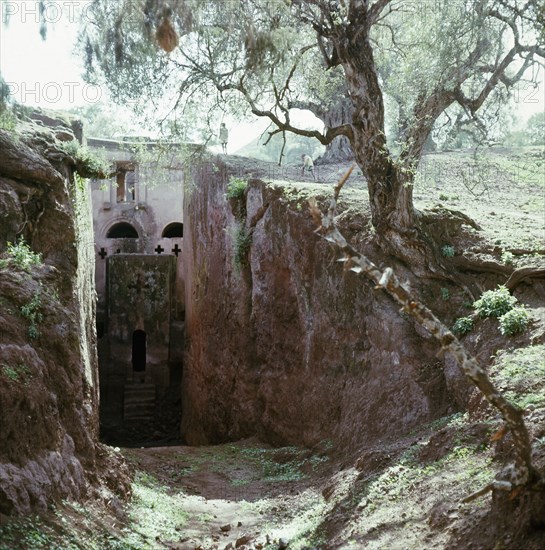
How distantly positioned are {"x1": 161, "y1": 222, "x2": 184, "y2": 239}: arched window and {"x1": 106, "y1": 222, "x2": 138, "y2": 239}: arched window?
1.30 m

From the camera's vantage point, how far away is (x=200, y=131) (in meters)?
12.5

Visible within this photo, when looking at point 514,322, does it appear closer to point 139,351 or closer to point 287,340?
point 287,340

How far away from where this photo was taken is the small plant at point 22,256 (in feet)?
28.3

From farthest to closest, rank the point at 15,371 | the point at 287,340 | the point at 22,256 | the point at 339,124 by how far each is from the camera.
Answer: the point at 339,124, the point at 287,340, the point at 22,256, the point at 15,371

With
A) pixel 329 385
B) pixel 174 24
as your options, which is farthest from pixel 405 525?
pixel 329 385

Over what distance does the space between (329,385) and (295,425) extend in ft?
4.18

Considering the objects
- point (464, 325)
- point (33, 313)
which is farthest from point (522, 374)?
point (33, 313)

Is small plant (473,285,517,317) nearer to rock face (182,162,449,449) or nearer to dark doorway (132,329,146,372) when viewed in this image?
rock face (182,162,449,449)

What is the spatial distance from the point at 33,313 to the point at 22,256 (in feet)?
3.75

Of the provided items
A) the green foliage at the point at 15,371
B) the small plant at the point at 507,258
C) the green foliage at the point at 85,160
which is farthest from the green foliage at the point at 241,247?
the green foliage at the point at 15,371

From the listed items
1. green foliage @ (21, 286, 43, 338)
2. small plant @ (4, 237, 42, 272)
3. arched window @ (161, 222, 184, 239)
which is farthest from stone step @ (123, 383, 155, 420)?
green foliage @ (21, 286, 43, 338)

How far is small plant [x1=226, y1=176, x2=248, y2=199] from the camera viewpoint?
16438mm

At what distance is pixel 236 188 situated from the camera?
16.4 m

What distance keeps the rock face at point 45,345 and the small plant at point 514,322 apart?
5441mm
